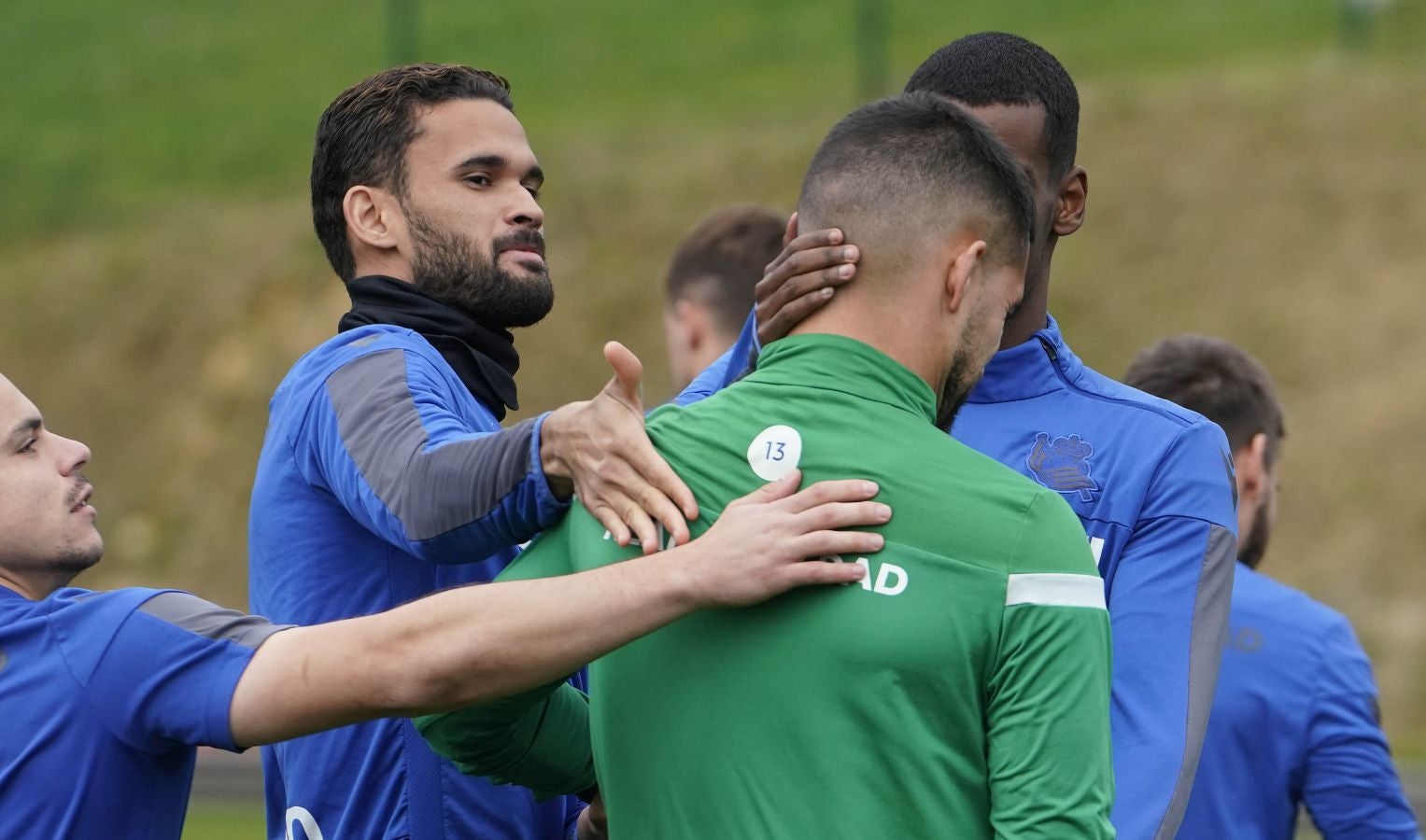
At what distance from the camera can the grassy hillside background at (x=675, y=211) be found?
18.7 metres

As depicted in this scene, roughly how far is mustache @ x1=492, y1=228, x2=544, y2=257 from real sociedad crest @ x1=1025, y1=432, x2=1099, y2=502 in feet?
3.77

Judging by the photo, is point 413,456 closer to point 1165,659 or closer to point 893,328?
point 893,328

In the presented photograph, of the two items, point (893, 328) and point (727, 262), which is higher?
point (727, 262)

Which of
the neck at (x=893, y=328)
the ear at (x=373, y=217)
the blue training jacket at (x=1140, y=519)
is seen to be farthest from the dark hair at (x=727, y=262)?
the neck at (x=893, y=328)

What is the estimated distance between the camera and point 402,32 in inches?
973

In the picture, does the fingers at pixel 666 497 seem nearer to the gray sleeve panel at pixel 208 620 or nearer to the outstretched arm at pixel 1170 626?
the gray sleeve panel at pixel 208 620

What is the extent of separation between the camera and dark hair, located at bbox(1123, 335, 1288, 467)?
15.5 feet

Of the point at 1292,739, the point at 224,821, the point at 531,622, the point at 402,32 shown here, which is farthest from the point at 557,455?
the point at 402,32

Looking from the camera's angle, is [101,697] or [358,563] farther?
[358,563]

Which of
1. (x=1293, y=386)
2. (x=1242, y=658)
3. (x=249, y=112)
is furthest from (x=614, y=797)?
(x=249, y=112)

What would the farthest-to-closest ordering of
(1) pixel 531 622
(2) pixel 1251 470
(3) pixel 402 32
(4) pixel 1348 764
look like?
(3) pixel 402 32, (2) pixel 1251 470, (4) pixel 1348 764, (1) pixel 531 622

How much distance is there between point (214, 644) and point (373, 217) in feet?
4.15

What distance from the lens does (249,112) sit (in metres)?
28.1

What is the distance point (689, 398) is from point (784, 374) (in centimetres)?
90
